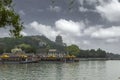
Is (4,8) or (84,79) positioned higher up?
(4,8)

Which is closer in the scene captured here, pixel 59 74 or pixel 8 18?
pixel 8 18

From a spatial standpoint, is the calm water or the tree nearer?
the tree

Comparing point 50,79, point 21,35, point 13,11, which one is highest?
point 13,11

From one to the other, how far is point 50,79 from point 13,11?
52155 mm

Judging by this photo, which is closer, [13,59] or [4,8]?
[4,8]

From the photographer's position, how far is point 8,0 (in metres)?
17.5

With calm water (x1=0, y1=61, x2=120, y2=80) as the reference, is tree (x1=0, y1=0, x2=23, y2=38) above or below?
above

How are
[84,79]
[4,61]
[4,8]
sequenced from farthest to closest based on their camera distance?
1. [4,61]
2. [84,79]
3. [4,8]

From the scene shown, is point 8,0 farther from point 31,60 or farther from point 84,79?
point 31,60

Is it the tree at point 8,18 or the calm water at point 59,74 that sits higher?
the tree at point 8,18

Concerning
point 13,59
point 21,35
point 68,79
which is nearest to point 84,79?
point 68,79

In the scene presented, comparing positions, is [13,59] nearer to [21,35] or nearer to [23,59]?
[23,59]

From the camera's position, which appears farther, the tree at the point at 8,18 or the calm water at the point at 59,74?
the calm water at the point at 59,74

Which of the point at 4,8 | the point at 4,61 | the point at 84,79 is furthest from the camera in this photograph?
the point at 4,61
